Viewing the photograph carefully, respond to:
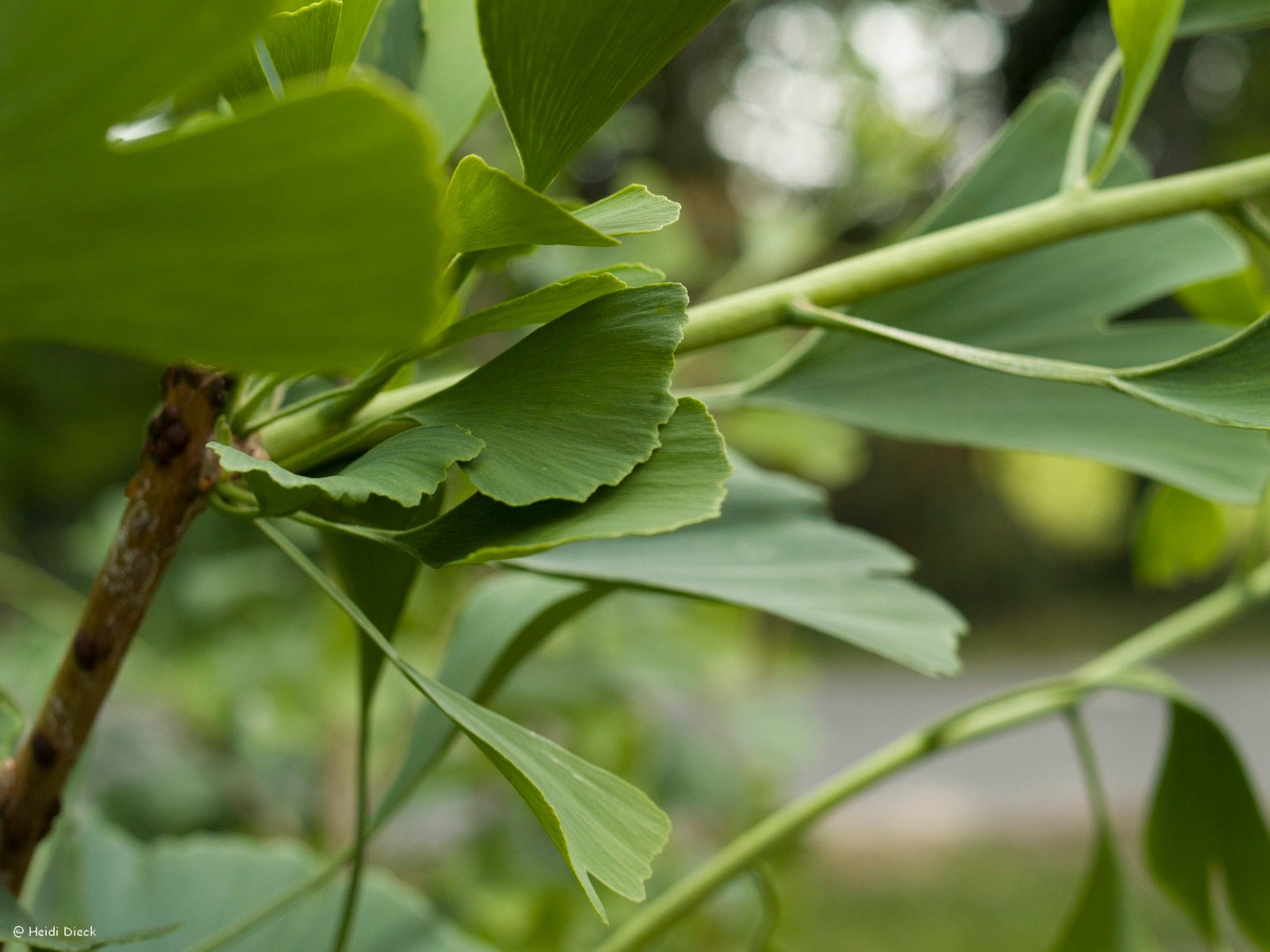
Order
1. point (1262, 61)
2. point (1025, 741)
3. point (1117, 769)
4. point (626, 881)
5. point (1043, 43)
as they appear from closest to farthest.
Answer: point (626, 881), point (1117, 769), point (1025, 741), point (1262, 61), point (1043, 43)

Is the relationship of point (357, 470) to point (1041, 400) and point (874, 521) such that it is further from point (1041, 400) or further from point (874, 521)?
point (874, 521)

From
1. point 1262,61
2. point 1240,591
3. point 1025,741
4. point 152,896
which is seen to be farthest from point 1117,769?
point 1262,61

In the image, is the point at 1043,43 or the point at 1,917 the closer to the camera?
the point at 1,917

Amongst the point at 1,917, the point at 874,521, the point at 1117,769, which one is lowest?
the point at 874,521

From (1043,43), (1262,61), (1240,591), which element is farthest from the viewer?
(1043,43)

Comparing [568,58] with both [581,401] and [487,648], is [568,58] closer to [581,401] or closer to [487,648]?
[581,401]

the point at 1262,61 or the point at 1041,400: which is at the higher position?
the point at 1041,400
